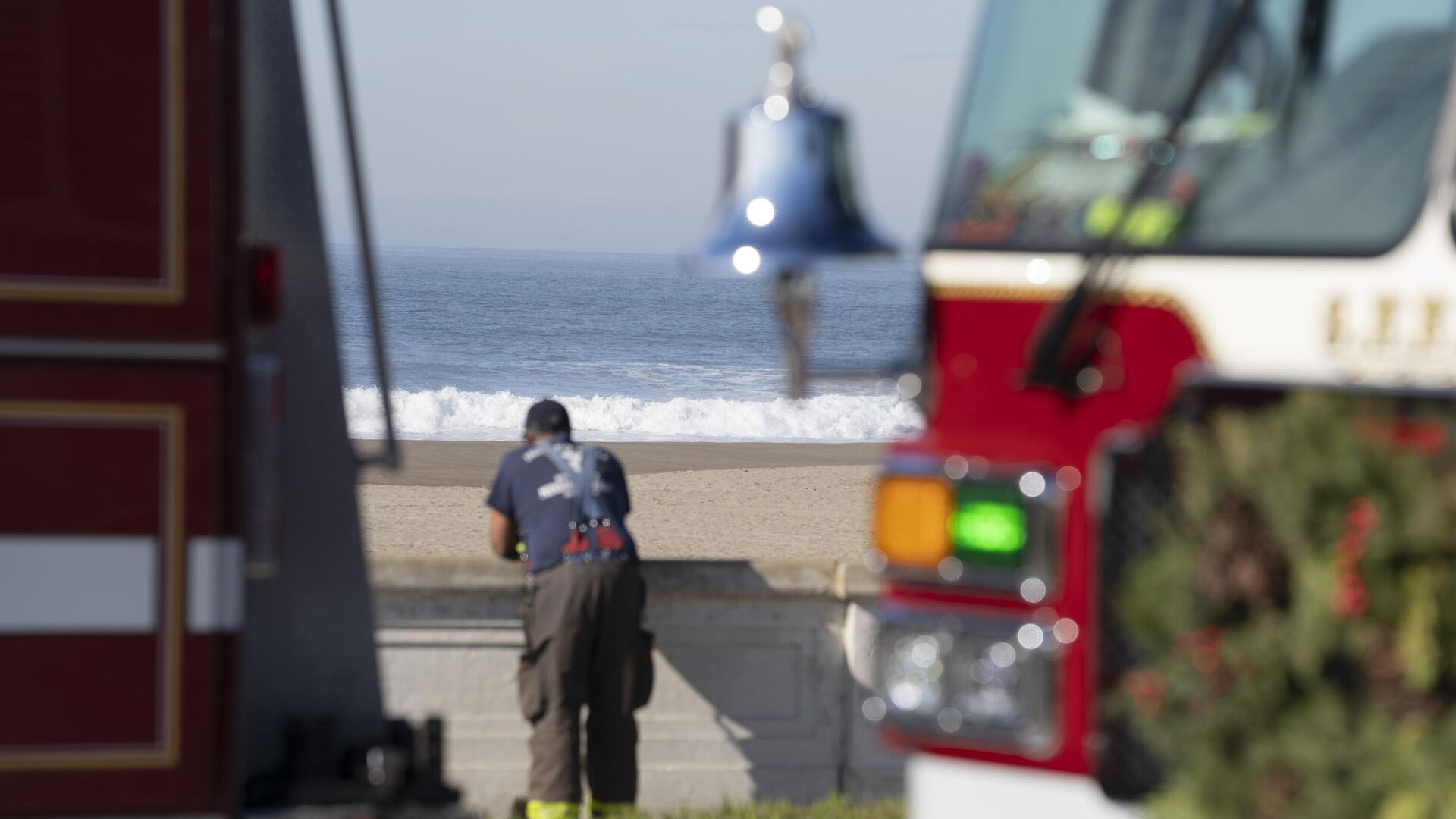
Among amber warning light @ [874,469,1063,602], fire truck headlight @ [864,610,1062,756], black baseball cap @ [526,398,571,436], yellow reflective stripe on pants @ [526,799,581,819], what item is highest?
black baseball cap @ [526,398,571,436]

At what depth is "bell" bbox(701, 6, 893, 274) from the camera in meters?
3.11

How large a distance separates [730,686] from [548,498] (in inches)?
40.0

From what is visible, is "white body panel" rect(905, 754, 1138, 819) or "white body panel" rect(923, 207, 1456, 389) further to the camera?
"white body panel" rect(905, 754, 1138, 819)

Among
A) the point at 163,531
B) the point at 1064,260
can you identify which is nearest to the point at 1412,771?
the point at 1064,260

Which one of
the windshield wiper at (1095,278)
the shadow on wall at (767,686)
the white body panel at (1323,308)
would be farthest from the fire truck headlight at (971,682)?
the shadow on wall at (767,686)

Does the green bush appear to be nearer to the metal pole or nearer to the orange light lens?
the orange light lens

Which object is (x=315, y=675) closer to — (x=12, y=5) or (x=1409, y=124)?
(x=12, y=5)

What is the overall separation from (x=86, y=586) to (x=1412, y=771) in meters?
2.40

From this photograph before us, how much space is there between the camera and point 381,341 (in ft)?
15.2

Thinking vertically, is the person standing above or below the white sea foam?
below

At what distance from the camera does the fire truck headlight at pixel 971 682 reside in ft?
10.5

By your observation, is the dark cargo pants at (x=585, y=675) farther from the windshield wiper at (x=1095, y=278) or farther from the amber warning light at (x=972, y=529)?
the windshield wiper at (x=1095, y=278)

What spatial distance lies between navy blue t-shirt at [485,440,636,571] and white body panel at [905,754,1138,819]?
3.83 m

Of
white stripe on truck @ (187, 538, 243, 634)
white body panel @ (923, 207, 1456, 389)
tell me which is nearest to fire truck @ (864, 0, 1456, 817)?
white body panel @ (923, 207, 1456, 389)
